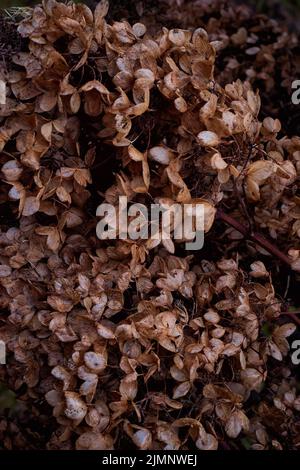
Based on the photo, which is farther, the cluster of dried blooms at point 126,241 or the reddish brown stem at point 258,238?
the reddish brown stem at point 258,238

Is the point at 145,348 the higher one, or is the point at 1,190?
the point at 1,190

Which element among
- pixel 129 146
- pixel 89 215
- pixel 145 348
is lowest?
pixel 145 348

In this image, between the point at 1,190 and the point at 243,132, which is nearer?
the point at 243,132

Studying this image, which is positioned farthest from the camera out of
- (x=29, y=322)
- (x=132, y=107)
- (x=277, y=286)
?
(x=277, y=286)

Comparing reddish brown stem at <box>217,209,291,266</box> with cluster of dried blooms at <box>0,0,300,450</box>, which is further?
reddish brown stem at <box>217,209,291,266</box>

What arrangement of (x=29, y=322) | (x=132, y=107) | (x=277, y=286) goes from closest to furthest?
(x=132, y=107)
(x=29, y=322)
(x=277, y=286)

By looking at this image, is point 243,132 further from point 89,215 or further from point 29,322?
point 29,322

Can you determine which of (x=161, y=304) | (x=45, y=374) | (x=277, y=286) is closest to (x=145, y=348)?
(x=161, y=304)
